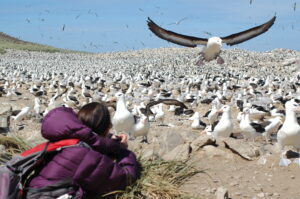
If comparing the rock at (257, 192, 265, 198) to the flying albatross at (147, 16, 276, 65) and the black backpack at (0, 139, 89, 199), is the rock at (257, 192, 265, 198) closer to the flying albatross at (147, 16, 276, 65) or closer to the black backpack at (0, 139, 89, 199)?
the black backpack at (0, 139, 89, 199)

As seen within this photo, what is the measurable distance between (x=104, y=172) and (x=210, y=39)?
266 inches

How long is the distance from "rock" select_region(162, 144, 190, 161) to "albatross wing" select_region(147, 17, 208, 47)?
3662mm

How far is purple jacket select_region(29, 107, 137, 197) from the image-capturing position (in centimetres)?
356

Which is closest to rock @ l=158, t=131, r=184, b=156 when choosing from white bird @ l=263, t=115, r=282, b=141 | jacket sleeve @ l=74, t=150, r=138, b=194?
jacket sleeve @ l=74, t=150, r=138, b=194

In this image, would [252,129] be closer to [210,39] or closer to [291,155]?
[210,39]

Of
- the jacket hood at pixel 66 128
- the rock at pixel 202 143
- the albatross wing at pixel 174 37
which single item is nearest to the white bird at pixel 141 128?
the albatross wing at pixel 174 37

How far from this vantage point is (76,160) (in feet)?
11.7

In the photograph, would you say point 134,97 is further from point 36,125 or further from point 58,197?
point 58,197

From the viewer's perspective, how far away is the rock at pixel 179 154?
19.3ft

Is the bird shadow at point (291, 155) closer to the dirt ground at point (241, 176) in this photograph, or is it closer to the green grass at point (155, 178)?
the dirt ground at point (241, 176)

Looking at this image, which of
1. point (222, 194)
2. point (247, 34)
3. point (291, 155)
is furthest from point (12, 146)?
point (247, 34)

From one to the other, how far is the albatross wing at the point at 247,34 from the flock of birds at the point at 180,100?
138 cm

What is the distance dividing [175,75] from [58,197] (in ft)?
75.7

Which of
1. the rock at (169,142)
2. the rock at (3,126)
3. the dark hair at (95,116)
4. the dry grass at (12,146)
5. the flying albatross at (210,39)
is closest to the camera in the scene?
the dark hair at (95,116)
